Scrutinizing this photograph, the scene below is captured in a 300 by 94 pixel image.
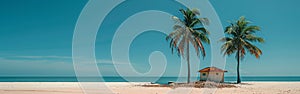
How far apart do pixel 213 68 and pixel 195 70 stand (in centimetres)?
204

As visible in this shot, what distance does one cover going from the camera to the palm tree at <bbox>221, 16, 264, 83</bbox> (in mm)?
33531

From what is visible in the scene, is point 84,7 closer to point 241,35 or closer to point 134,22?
point 134,22

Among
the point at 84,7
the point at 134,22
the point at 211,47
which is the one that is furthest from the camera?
the point at 211,47

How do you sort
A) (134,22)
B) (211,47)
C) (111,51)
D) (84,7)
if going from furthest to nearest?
(211,47), (134,22), (111,51), (84,7)

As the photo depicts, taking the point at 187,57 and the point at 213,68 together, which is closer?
the point at 187,57

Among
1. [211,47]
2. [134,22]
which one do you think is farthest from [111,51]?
[211,47]

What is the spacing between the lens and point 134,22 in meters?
23.6

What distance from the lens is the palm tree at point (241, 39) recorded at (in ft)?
110

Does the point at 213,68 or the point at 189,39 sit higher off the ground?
the point at 189,39

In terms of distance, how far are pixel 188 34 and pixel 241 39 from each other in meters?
7.56

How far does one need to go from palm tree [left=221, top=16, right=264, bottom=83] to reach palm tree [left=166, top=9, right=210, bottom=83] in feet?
16.4

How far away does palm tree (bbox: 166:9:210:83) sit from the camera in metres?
29.3

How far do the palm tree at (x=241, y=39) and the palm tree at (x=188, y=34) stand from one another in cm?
500

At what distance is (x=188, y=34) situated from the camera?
29.2m
